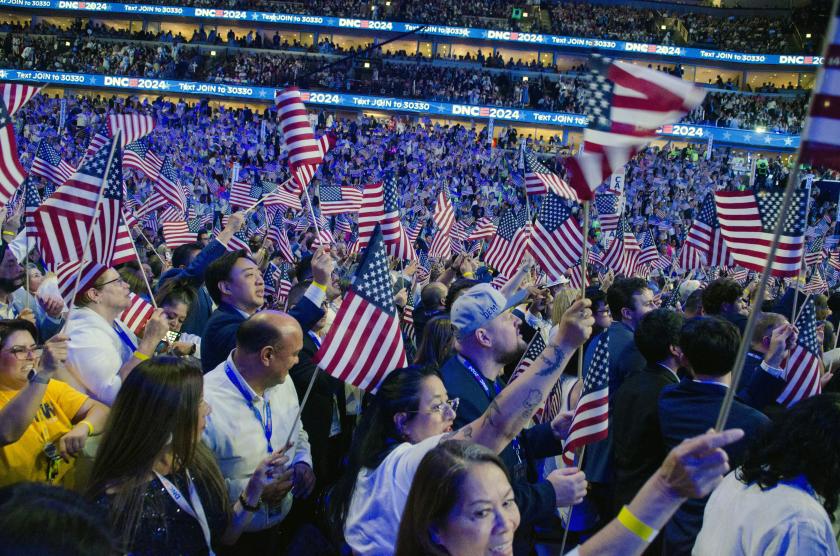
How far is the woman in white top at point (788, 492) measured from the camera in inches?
101

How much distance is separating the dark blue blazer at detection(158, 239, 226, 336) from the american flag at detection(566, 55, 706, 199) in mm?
3590

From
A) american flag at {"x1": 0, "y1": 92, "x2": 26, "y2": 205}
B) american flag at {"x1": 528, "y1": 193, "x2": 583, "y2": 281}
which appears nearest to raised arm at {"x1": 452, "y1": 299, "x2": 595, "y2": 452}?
american flag at {"x1": 0, "y1": 92, "x2": 26, "y2": 205}

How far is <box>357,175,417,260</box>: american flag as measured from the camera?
32.9 feet

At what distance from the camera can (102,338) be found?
4.65 m

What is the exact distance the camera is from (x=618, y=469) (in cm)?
447

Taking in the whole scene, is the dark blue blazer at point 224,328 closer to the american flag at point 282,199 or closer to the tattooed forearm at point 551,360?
the tattooed forearm at point 551,360

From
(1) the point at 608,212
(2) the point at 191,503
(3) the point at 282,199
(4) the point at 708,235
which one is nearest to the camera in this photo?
(2) the point at 191,503

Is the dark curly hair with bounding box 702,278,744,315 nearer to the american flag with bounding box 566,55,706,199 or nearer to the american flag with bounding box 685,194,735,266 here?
the american flag with bounding box 566,55,706,199

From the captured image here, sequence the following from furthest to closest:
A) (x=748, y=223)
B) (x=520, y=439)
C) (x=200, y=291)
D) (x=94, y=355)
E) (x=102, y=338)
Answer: (x=748, y=223)
(x=200, y=291)
(x=102, y=338)
(x=94, y=355)
(x=520, y=439)

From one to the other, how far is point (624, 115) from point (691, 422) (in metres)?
1.44

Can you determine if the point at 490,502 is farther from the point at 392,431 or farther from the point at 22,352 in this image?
the point at 22,352

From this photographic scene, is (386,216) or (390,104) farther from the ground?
(390,104)

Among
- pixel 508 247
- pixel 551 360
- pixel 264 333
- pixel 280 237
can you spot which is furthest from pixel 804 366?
pixel 280 237

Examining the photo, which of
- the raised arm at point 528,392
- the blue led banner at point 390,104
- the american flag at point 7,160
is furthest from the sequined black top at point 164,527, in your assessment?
the blue led banner at point 390,104
